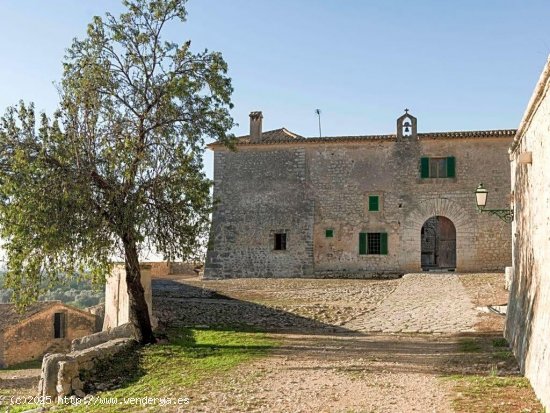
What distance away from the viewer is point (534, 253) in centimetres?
825

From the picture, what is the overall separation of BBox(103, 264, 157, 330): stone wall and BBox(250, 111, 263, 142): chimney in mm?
11659

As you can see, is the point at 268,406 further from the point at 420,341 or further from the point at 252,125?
the point at 252,125

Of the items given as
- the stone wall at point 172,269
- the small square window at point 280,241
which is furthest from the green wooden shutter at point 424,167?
the stone wall at point 172,269

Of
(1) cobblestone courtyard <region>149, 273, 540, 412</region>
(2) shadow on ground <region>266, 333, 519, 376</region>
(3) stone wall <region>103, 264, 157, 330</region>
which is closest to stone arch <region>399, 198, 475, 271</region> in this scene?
(1) cobblestone courtyard <region>149, 273, 540, 412</region>

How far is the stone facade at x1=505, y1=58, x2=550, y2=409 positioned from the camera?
6684mm

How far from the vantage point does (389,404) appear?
646 centimetres

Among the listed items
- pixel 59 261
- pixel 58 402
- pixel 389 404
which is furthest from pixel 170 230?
pixel 389 404

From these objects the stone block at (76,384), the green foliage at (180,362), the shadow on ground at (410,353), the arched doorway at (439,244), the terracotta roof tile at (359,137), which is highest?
the terracotta roof tile at (359,137)

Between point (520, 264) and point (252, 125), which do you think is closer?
point (520, 264)

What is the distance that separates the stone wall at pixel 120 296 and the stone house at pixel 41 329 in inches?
649

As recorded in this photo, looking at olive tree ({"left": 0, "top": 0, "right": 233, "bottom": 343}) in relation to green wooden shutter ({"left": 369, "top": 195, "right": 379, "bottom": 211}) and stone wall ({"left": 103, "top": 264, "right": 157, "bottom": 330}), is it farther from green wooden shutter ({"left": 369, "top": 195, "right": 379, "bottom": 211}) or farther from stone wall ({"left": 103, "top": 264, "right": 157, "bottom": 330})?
green wooden shutter ({"left": 369, "top": 195, "right": 379, "bottom": 211})

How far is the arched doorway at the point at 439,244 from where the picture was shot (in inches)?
1088

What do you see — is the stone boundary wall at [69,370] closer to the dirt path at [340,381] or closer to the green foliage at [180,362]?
the green foliage at [180,362]

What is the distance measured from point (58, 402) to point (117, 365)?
1615 millimetres
